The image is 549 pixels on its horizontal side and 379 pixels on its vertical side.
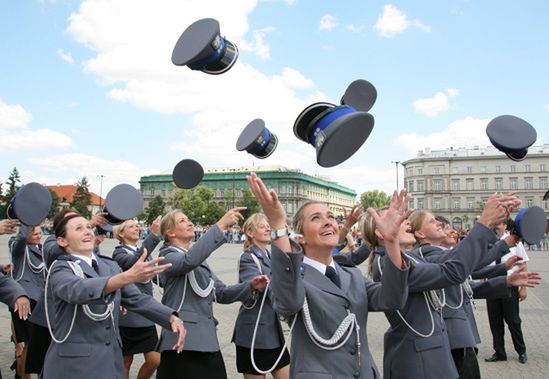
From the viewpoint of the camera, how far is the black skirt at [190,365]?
14.2 feet

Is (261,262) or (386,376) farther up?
(261,262)

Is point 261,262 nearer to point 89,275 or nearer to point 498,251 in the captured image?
point 89,275

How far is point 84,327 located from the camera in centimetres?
359

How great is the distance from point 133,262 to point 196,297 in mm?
1682

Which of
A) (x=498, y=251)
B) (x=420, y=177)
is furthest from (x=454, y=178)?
(x=498, y=251)

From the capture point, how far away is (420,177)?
10869cm

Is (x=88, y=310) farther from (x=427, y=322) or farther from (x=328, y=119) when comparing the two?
(x=427, y=322)

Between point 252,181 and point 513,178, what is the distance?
11162cm

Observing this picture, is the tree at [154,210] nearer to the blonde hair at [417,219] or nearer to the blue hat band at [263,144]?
the blonde hair at [417,219]

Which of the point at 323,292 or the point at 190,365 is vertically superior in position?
the point at 323,292

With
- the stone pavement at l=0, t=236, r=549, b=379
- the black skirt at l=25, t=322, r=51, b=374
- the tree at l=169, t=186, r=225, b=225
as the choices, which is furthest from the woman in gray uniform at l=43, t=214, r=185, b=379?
the tree at l=169, t=186, r=225, b=225

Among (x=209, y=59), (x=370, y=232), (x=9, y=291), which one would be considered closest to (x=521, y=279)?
(x=370, y=232)

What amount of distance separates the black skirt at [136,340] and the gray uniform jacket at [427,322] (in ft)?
10.5

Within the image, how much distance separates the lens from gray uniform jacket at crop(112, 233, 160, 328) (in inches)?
225
